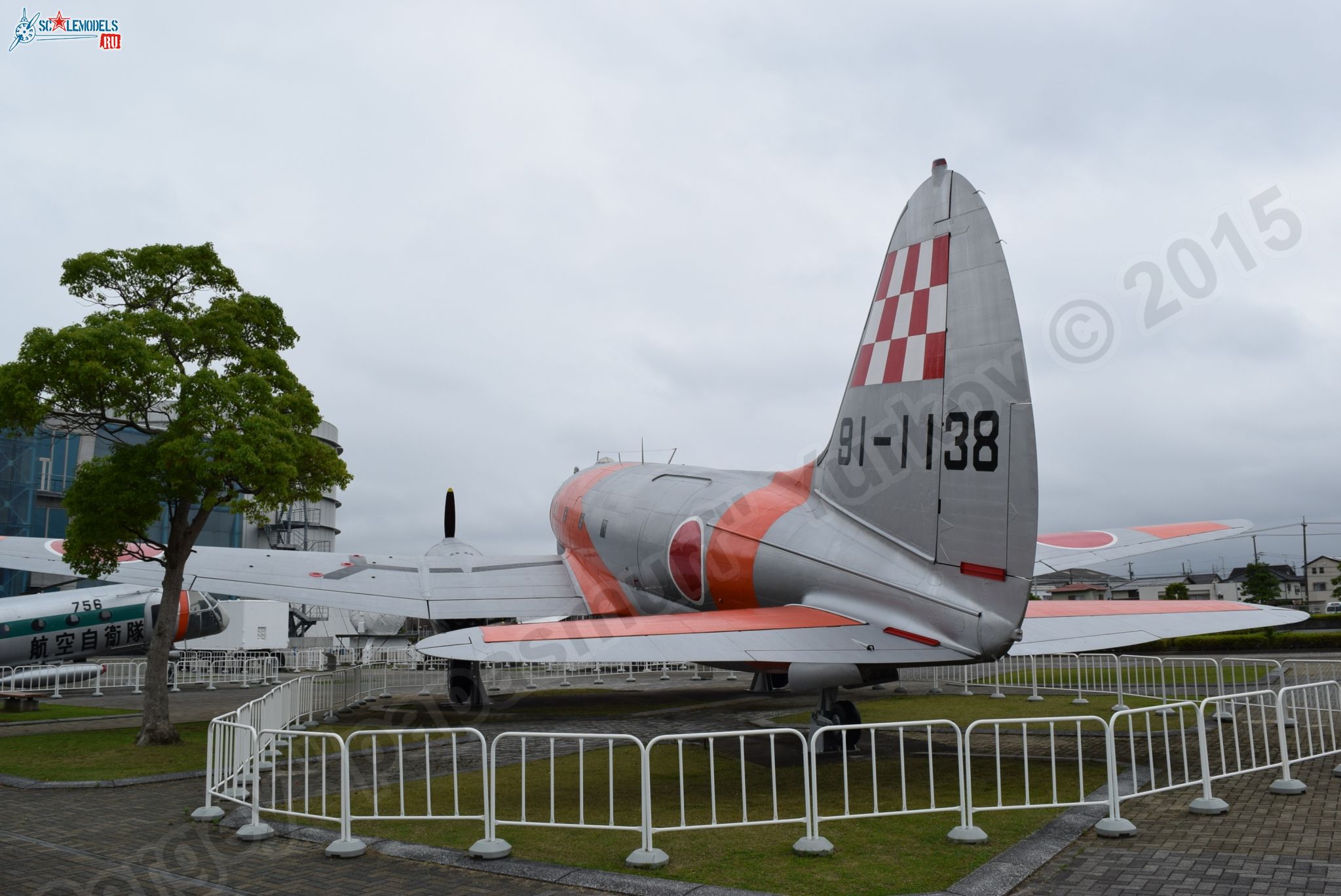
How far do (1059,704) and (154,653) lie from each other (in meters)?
16.7

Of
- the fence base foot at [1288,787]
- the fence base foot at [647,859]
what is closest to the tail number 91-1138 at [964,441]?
the fence base foot at [1288,787]

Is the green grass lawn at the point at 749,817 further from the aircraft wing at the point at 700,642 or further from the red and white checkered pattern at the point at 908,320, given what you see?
the red and white checkered pattern at the point at 908,320

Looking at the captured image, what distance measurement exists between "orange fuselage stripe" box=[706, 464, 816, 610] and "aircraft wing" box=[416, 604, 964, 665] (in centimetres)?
Result: 158

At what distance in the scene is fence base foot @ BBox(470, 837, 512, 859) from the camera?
7176 mm

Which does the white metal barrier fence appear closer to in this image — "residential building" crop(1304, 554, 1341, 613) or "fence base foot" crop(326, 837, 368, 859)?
"fence base foot" crop(326, 837, 368, 859)

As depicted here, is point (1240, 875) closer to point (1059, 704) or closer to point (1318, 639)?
point (1059, 704)

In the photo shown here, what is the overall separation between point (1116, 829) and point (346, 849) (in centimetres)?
640

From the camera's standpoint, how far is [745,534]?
39.6ft

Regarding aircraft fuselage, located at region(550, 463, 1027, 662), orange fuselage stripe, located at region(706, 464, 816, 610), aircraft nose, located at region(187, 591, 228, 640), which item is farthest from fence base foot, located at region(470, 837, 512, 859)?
aircraft nose, located at region(187, 591, 228, 640)

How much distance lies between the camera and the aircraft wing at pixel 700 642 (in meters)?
8.26

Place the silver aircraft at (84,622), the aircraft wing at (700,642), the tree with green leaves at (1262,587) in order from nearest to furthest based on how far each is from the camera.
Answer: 1. the aircraft wing at (700,642)
2. the silver aircraft at (84,622)
3. the tree with green leaves at (1262,587)

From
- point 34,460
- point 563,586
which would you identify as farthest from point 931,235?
point 34,460

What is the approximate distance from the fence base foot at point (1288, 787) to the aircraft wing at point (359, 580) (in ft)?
43.0

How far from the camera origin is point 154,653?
14914mm
